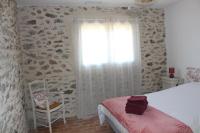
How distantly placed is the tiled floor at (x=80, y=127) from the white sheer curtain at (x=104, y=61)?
0.28 meters

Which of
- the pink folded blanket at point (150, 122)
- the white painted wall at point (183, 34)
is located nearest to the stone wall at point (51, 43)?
the white painted wall at point (183, 34)

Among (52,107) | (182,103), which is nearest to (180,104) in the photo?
(182,103)

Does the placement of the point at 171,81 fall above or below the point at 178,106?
above

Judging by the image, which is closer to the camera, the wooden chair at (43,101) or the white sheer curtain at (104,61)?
the wooden chair at (43,101)

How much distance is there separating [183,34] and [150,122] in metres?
2.80

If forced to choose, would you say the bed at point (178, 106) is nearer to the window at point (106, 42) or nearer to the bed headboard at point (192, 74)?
the bed headboard at point (192, 74)

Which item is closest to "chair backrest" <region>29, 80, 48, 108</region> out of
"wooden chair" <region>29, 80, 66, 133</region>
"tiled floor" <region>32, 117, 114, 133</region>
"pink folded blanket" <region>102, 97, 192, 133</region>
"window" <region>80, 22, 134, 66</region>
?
"wooden chair" <region>29, 80, 66, 133</region>

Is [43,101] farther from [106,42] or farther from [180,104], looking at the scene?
[180,104]

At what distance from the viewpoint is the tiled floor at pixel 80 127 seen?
357 cm

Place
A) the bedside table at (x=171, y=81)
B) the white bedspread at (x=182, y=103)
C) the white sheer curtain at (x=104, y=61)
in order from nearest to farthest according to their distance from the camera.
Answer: the white bedspread at (x=182, y=103)
the white sheer curtain at (x=104, y=61)
the bedside table at (x=171, y=81)

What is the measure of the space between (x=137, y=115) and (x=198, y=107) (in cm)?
89

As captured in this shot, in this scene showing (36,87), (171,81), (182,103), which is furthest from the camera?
(171,81)

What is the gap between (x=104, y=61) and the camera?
173 inches

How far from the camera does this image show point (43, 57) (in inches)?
162
